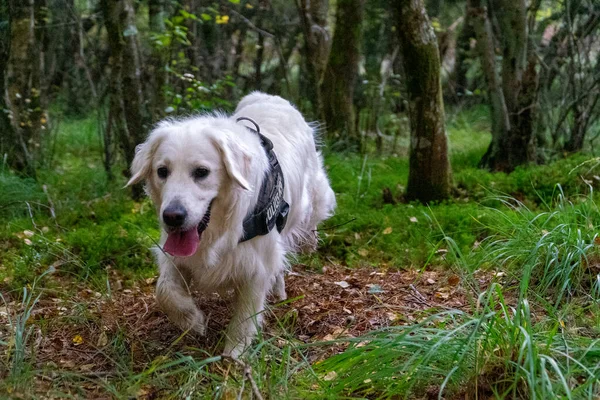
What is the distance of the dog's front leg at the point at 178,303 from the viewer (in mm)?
3359

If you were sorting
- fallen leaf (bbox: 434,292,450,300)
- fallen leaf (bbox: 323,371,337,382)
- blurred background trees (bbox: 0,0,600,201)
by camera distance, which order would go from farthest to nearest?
blurred background trees (bbox: 0,0,600,201) < fallen leaf (bbox: 434,292,450,300) < fallen leaf (bbox: 323,371,337,382)

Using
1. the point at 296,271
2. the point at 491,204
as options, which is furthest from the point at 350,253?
the point at 491,204

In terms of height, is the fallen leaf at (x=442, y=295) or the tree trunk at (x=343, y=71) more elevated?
the tree trunk at (x=343, y=71)

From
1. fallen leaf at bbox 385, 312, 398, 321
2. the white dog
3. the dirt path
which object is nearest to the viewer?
the white dog

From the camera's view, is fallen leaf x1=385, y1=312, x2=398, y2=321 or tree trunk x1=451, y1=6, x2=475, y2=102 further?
tree trunk x1=451, y1=6, x2=475, y2=102

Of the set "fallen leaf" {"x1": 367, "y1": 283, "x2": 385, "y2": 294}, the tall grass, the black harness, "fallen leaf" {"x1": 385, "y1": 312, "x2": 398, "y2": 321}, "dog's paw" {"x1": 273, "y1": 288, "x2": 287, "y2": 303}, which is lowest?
"dog's paw" {"x1": 273, "y1": 288, "x2": 287, "y2": 303}

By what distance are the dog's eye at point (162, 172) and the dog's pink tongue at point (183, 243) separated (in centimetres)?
31

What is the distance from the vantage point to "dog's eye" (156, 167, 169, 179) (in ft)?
10.7

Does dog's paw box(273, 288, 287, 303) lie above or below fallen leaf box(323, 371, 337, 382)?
below

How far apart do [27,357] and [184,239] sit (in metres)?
0.91

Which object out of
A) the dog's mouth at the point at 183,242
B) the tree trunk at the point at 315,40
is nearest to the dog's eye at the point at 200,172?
the dog's mouth at the point at 183,242

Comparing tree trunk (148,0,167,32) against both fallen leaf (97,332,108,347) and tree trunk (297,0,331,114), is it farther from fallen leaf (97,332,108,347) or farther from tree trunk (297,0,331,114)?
fallen leaf (97,332,108,347)

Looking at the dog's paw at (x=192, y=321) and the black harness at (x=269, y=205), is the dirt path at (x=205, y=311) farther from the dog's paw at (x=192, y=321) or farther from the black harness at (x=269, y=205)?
the black harness at (x=269, y=205)

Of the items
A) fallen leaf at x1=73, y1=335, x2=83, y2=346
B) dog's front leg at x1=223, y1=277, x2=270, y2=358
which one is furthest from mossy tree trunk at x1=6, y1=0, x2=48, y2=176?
dog's front leg at x1=223, y1=277, x2=270, y2=358
